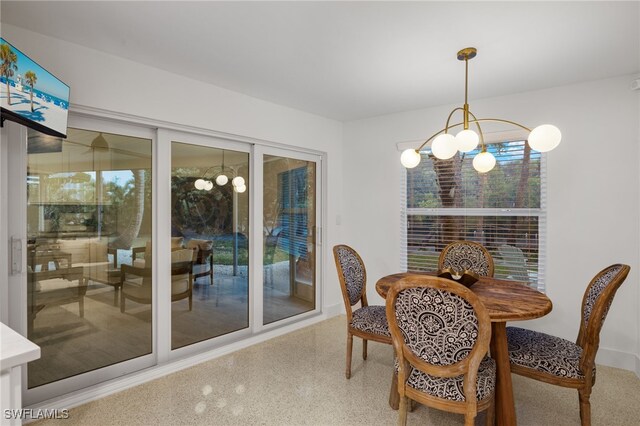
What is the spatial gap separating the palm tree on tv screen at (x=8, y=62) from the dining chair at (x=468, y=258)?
3478 millimetres

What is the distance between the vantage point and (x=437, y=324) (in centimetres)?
175

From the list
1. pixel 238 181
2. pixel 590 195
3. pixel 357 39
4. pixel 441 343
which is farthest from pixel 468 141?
pixel 238 181

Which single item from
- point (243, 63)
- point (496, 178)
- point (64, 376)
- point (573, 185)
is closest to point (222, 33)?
point (243, 63)

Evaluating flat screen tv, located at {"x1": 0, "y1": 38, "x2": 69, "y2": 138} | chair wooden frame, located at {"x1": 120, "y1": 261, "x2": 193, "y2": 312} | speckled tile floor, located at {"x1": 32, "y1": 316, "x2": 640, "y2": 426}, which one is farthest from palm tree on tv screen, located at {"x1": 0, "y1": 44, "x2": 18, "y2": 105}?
speckled tile floor, located at {"x1": 32, "y1": 316, "x2": 640, "y2": 426}

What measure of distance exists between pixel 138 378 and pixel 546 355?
2940mm

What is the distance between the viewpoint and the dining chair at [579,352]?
75.2 inches

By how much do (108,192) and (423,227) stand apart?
128 inches

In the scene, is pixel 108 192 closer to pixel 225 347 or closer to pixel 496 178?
pixel 225 347

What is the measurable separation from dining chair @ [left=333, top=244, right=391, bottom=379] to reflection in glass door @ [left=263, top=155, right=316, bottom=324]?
A: 121 centimetres

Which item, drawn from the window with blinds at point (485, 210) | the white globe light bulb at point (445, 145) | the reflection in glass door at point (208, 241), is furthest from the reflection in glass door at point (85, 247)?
the window with blinds at point (485, 210)

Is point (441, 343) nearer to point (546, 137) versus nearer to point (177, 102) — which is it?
point (546, 137)

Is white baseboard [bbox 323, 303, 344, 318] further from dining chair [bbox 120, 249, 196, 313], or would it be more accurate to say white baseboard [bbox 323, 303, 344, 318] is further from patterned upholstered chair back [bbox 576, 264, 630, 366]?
patterned upholstered chair back [bbox 576, 264, 630, 366]

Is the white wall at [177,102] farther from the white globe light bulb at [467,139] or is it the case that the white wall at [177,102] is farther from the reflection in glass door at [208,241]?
the white globe light bulb at [467,139]

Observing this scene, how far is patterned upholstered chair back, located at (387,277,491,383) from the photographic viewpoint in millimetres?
1661
